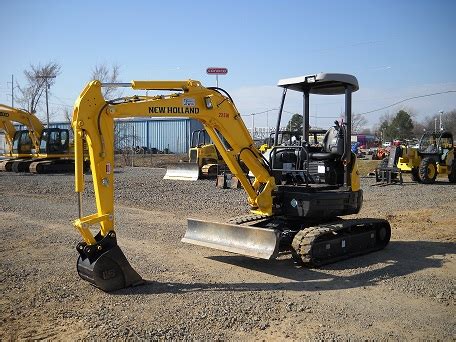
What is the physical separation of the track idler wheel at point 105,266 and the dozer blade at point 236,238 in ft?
5.64

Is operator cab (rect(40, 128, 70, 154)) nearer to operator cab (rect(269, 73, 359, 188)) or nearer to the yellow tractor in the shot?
the yellow tractor

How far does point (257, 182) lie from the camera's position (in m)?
8.20

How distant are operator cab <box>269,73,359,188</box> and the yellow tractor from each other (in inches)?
528

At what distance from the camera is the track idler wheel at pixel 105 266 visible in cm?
607

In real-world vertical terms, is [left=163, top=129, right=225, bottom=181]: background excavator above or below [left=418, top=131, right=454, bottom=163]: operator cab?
below

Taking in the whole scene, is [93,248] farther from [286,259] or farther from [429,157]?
[429,157]

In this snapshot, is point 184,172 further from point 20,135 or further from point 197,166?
point 20,135

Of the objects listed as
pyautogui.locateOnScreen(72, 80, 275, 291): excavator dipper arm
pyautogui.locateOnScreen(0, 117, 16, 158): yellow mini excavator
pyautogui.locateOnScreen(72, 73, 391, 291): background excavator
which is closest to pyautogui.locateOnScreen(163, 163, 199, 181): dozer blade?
pyautogui.locateOnScreen(0, 117, 16, 158): yellow mini excavator

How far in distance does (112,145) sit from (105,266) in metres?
1.60

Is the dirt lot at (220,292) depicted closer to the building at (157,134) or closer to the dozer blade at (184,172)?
the dozer blade at (184,172)

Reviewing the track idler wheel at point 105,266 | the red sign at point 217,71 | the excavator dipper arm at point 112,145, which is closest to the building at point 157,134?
the red sign at point 217,71

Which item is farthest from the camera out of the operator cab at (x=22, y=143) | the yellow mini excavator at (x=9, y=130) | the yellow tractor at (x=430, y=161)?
the operator cab at (x=22, y=143)

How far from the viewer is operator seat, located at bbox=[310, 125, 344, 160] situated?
8219 millimetres

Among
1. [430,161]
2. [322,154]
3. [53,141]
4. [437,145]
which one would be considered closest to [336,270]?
[322,154]
